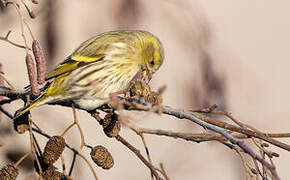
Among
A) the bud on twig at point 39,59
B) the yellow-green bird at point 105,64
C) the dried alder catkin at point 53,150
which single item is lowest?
the dried alder catkin at point 53,150

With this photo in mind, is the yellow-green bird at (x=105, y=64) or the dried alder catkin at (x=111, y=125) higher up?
the yellow-green bird at (x=105, y=64)

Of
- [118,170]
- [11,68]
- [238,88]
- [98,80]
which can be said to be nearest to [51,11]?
[98,80]

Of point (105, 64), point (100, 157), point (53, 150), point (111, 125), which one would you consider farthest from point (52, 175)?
point (105, 64)

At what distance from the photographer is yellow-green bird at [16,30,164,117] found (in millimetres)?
1931

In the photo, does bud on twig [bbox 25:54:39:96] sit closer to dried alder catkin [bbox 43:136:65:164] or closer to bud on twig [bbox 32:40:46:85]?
bud on twig [bbox 32:40:46:85]

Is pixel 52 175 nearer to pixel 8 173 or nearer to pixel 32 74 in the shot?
pixel 8 173

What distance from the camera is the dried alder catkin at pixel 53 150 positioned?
52.6 inches

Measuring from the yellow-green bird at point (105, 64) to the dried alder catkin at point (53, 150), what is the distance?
49cm

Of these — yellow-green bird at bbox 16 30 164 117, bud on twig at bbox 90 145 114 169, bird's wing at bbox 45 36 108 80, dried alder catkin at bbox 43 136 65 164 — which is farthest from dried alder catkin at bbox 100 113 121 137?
bird's wing at bbox 45 36 108 80

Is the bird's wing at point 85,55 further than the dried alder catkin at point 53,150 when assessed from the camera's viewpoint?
Yes

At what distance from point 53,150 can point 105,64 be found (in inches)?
31.0

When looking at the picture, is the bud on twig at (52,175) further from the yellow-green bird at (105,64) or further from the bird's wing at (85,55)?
the bird's wing at (85,55)

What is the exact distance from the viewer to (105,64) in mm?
2064

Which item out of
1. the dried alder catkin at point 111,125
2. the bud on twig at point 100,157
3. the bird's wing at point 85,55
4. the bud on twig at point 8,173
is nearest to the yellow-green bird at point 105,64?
the bird's wing at point 85,55
